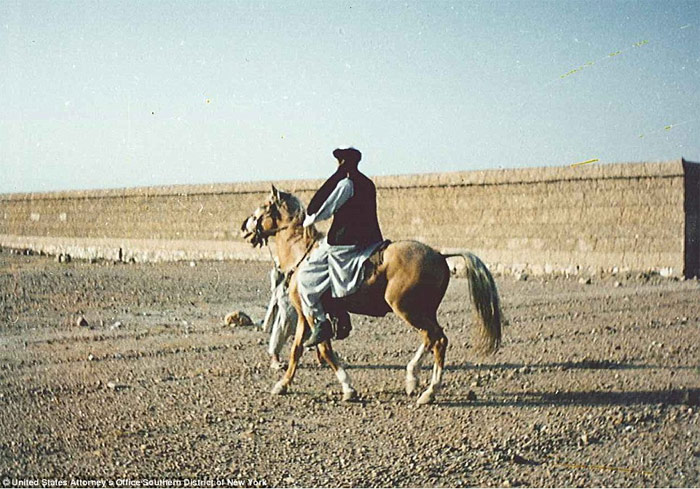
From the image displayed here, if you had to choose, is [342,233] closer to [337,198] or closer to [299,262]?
[337,198]

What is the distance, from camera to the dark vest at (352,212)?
6371 mm

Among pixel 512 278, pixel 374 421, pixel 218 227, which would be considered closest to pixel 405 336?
pixel 374 421

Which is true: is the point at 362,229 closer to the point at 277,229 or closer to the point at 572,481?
the point at 277,229

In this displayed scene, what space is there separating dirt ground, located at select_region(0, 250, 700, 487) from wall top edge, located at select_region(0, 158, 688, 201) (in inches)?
192

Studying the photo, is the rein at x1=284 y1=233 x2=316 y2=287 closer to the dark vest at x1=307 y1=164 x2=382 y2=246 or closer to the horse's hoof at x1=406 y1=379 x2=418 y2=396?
the dark vest at x1=307 y1=164 x2=382 y2=246

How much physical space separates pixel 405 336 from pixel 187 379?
10.7 ft

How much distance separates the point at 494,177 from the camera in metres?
18.1

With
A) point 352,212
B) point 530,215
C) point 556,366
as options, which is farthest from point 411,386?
point 530,215

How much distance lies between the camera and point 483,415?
20.0ft

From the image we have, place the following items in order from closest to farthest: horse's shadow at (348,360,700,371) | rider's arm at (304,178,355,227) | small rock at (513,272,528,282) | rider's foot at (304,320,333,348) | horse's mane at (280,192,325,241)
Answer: rider's arm at (304,178,355,227), rider's foot at (304,320,333,348), horse's mane at (280,192,325,241), horse's shadow at (348,360,700,371), small rock at (513,272,528,282)

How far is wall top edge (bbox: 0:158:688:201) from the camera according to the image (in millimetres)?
15906

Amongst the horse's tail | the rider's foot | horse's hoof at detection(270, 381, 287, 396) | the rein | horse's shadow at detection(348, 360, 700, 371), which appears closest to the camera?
the rider's foot

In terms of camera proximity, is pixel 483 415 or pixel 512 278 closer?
pixel 483 415

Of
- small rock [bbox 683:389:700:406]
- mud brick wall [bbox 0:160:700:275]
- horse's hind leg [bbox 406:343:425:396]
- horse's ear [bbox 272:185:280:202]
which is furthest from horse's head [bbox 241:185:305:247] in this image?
mud brick wall [bbox 0:160:700:275]
